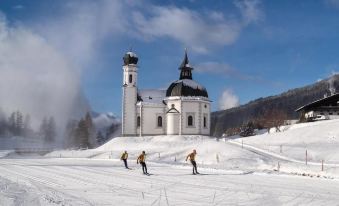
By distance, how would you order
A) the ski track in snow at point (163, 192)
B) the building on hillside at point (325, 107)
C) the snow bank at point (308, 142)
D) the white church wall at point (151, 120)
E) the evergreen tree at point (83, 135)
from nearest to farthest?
the ski track in snow at point (163, 192) < the snow bank at point (308, 142) < the building on hillside at point (325, 107) < the white church wall at point (151, 120) < the evergreen tree at point (83, 135)

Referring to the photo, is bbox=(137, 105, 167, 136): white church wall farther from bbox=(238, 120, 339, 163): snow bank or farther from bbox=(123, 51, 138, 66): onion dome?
bbox=(238, 120, 339, 163): snow bank

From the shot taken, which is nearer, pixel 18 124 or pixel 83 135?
pixel 83 135

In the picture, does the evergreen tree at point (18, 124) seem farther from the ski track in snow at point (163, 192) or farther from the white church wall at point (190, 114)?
the ski track in snow at point (163, 192)

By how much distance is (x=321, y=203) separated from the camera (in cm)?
1603

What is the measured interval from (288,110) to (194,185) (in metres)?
168

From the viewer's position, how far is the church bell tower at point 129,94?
7519 centimetres

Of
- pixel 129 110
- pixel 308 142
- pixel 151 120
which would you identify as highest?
pixel 129 110

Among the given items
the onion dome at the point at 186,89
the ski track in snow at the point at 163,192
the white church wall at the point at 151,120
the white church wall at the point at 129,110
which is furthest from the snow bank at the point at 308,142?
the white church wall at the point at 129,110

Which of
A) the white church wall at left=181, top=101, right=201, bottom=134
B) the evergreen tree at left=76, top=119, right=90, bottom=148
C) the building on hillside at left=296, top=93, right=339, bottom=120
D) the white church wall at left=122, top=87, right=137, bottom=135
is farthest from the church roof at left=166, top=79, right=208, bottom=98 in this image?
the evergreen tree at left=76, top=119, right=90, bottom=148

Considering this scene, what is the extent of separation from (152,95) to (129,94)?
4.24 metres

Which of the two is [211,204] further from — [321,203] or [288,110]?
[288,110]

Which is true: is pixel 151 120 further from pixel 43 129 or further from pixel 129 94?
pixel 43 129

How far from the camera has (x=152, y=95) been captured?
78062 mm

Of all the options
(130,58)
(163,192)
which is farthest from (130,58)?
(163,192)
